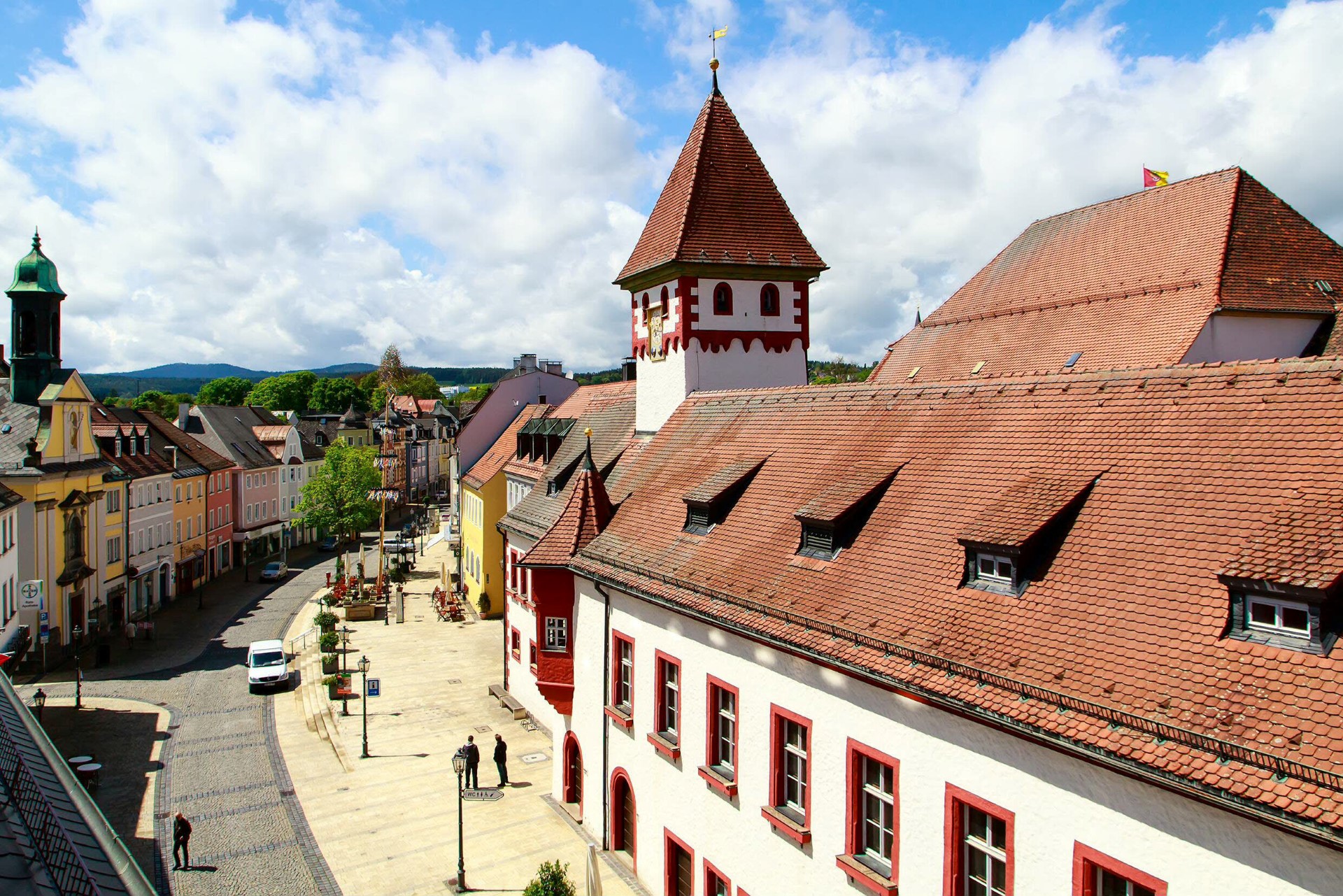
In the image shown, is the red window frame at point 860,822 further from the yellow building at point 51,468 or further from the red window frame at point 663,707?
the yellow building at point 51,468

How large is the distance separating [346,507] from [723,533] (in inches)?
2149

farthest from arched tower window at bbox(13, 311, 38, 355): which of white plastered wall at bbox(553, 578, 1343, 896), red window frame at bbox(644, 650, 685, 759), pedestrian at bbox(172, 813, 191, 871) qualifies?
red window frame at bbox(644, 650, 685, 759)

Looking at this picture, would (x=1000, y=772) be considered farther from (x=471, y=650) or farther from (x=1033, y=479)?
(x=471, y=650)

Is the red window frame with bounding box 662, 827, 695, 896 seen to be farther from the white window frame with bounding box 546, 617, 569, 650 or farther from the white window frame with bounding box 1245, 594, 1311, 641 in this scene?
the white window frame with bounding box 1245, 594, 1311, 641

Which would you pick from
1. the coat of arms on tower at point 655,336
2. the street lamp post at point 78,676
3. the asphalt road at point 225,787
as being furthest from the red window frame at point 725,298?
the street lamp post at point 78,676

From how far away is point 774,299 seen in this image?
80.5 feet

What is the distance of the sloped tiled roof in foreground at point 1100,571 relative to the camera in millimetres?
8062

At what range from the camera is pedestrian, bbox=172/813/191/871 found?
20.2 m

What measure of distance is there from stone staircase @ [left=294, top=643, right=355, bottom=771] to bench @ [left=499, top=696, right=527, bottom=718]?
18.0 ft

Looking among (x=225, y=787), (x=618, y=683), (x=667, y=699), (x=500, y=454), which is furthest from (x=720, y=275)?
(x=500, y=454)

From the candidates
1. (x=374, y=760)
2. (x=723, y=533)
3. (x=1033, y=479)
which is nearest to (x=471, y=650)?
(x=374, y=760)

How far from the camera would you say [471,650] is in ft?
135

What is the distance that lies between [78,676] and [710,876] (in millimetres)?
27557

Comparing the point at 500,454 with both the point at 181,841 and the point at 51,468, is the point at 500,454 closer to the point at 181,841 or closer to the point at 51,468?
the point at 51,468
